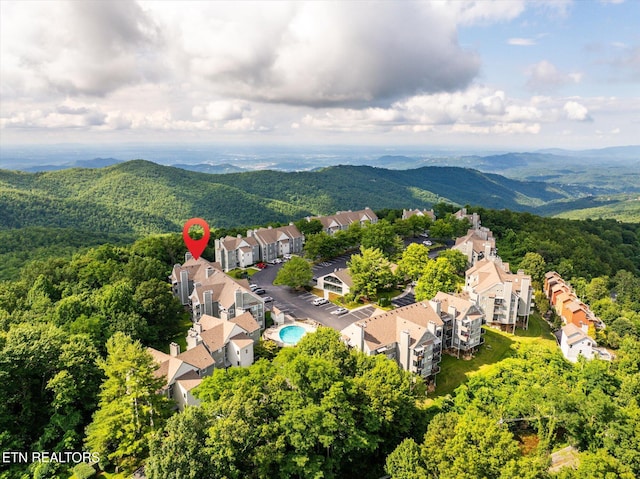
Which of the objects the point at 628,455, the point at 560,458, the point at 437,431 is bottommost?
the point at 560,458

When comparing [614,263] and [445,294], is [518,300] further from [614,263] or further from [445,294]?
[614,263]

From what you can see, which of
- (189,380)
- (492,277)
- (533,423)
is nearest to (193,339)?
(189,380)

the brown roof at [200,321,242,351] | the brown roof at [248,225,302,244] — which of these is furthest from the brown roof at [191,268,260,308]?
the brown roof at [248,225,302,244]

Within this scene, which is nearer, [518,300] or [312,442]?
[312,442]

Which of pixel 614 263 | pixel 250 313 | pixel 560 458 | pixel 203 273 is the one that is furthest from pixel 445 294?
pixel 614 263

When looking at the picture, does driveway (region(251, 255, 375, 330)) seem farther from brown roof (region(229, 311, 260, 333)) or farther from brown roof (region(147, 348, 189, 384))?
brown roof (region(147, 348, 189, 384))

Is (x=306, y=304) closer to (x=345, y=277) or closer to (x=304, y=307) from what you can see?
(x=304, y=307)

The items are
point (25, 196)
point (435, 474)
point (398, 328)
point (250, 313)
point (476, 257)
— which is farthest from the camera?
point (25, 196)
